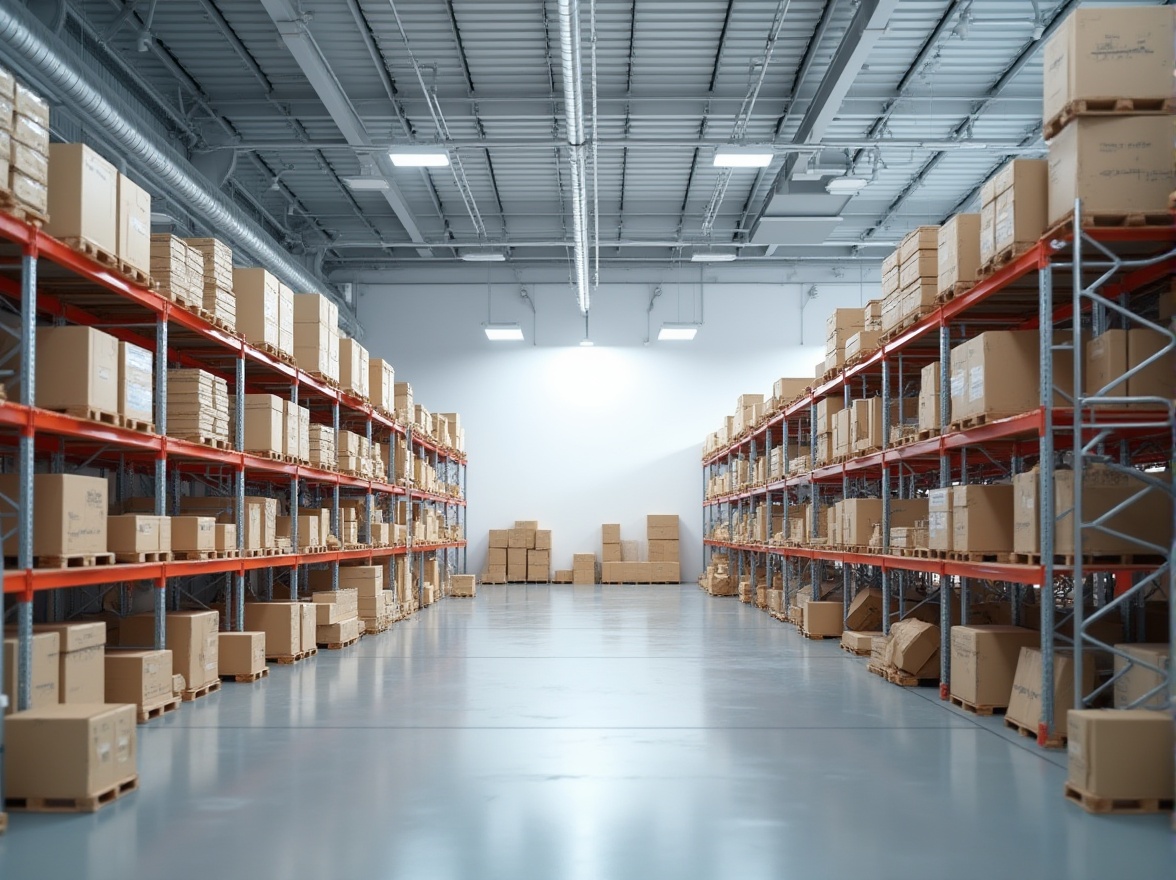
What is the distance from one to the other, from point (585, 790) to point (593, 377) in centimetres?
2144

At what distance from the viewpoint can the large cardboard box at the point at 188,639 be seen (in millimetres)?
8836

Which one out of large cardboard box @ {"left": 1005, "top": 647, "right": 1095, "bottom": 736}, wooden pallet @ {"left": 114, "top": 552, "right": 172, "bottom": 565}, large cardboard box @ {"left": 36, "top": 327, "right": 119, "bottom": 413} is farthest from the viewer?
wooden pallet @ {"left": 114, "top": 552, "right": 172, "bottom": 565}

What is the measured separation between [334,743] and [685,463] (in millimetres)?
20398

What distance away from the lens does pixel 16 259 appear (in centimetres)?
733

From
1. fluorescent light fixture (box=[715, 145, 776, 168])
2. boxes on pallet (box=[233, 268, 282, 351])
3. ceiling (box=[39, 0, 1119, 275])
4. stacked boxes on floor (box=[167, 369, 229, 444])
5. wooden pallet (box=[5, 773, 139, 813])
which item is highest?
ceiling (box=[39, 0, 1119, 275])

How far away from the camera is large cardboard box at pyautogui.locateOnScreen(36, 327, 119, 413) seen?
7.16 meters

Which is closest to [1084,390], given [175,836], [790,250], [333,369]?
[175,836]

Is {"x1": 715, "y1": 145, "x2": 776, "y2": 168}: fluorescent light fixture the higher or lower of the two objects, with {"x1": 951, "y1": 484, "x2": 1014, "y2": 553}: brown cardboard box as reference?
higher

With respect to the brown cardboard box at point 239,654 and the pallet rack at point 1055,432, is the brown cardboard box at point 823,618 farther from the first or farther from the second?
the brown cardboard box at point 239,654

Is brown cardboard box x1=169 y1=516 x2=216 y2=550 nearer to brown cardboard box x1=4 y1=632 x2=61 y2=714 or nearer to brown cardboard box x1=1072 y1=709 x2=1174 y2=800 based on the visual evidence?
brown cardboard box x1=4 y1=632 x2=61 y2=714

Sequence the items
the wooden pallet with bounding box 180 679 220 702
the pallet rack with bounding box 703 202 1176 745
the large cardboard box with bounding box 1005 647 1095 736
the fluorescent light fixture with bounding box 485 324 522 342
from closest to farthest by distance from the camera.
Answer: the pallet rack with bounding box 703 202 1176 745 → the large cardboard box with bounding box 1005 647 1095 736 → the wooden pallet with bounding box 180 679 220 702 → the fluorescent light fixture with bounding box 485 324 522 342

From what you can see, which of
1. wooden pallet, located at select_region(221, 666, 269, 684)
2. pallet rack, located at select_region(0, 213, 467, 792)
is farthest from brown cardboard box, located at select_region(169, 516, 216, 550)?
wooden pallet, located at select_region(221, 666, 269, 684)

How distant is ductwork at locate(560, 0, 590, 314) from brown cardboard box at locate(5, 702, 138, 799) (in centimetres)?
760

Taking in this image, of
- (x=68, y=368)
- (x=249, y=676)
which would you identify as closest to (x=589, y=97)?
(x=249, y=676)
